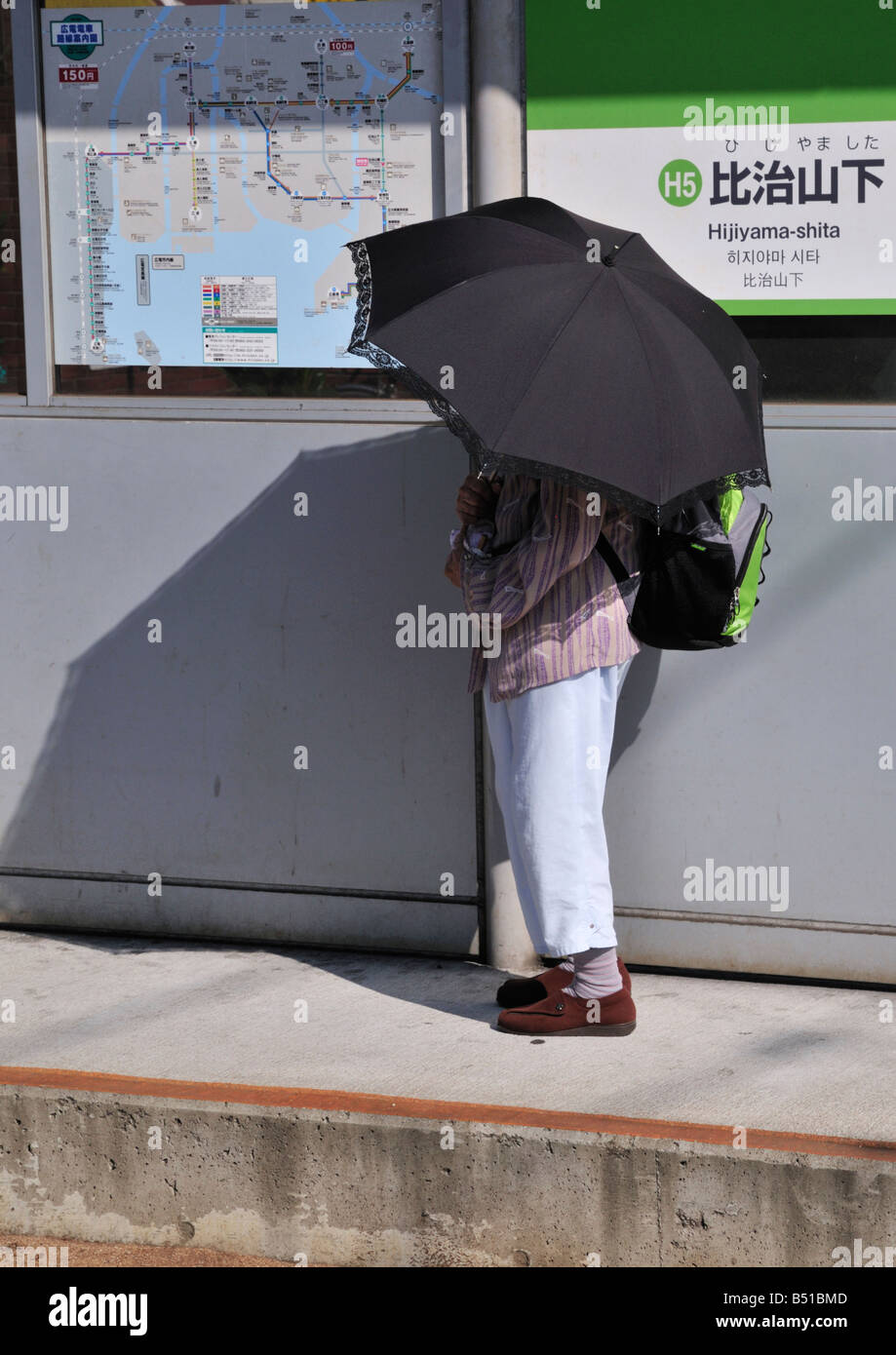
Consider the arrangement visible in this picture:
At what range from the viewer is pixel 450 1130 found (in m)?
3.46

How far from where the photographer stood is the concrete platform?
10.9 ft

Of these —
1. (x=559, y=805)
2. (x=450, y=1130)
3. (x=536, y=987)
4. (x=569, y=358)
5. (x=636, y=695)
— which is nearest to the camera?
(x=569, y=358)

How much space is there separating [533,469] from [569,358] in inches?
10.9

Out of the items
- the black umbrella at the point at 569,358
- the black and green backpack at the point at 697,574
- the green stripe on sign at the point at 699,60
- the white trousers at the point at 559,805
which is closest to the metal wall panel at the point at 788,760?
the black and green backpack at the point at 697,574

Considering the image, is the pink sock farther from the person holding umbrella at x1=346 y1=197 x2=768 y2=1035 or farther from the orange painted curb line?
the orange painted curb line

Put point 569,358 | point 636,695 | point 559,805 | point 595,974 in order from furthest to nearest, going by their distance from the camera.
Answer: point 636,695, point 595,974, point 559,805, point 569,358

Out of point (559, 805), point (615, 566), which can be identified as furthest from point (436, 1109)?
point (615, 566)

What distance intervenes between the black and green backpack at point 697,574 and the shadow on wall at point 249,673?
76 centimetres

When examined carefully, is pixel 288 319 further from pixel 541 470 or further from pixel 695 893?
pixel 695 893

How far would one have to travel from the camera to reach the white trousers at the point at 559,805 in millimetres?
3768

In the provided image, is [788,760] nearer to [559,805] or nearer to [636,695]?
[636,695]

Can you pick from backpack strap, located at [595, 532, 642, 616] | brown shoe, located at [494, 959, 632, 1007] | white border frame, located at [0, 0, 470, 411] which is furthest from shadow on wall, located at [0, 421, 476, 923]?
backpack strap, located at [595, 532, 642, 616]

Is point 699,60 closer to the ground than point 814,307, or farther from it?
farther from it
